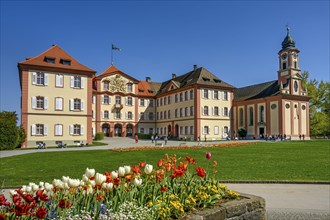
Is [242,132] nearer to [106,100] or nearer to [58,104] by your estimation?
[106,100]

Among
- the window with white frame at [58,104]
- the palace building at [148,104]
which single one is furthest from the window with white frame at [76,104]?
the window with white frame at [58,104]

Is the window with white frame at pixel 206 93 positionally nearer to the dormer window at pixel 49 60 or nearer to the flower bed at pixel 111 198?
the dormer window at pixel 49 60

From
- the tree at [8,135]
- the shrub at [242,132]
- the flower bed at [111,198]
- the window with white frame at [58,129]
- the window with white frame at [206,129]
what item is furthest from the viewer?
the shrub at [242,132]

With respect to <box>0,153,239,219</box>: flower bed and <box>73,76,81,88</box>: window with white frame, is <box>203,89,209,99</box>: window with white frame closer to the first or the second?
<box>73,76,81,88</box>: window with white frame

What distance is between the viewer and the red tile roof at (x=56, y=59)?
1409 inches

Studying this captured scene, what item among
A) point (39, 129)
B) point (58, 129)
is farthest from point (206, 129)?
point (39, 129)

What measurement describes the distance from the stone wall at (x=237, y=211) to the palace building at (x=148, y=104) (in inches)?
1350

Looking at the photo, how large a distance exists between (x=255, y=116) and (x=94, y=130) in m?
30.5

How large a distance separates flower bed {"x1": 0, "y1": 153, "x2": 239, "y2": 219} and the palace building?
3390cm

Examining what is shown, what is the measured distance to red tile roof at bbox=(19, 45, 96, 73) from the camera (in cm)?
3578

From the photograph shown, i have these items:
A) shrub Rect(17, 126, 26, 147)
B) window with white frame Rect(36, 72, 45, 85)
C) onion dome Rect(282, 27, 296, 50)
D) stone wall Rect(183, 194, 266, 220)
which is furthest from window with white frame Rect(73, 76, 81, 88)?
onion dome Rect(282, 27, 296, 50)

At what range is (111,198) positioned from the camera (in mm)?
3953

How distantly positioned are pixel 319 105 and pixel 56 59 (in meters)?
51.3

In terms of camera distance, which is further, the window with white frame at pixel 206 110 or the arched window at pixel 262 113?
the arched window at pixel 262 113
